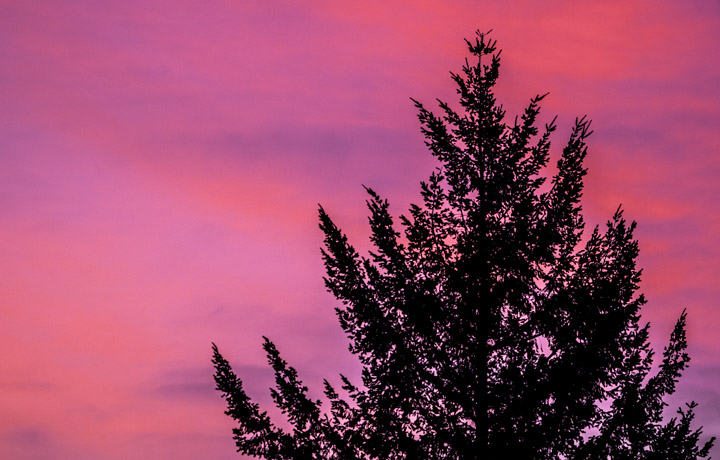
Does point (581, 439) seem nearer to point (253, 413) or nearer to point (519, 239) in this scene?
point (519, 239)

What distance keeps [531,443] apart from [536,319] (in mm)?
2242

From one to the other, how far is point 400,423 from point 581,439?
304cm

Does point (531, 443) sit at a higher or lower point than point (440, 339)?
lower

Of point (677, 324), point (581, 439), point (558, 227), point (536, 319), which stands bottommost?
point (581, 439)

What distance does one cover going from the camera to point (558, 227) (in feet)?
49.5

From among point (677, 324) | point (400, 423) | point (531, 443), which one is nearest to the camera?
point (531, 443)

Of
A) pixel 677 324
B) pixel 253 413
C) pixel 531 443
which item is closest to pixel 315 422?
pixel 253 413

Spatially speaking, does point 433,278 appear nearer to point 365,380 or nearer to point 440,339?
point 440,339

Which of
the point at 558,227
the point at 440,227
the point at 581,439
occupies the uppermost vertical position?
the point at 440,227

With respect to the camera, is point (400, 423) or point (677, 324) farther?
point (677, 324)

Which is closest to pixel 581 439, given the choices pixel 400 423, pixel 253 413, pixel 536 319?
pixel 536 319

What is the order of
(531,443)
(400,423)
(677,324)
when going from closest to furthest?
1. (531,443)
2. (400,423)
3. (677,324)

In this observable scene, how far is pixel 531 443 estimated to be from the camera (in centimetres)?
1336

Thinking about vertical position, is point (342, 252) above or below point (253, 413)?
above
